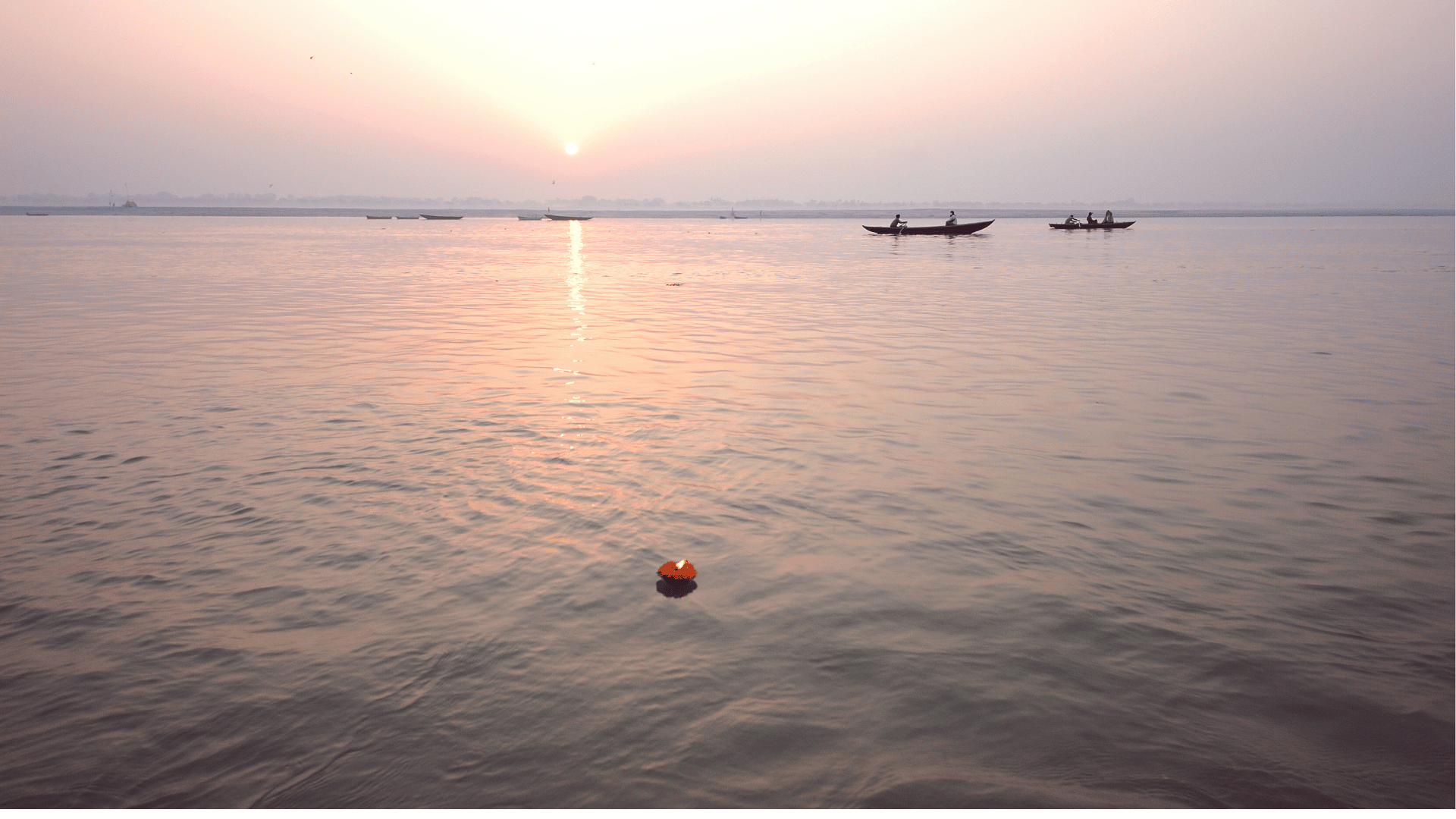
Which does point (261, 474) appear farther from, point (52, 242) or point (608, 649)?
point (52, 242)

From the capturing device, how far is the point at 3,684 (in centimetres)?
650

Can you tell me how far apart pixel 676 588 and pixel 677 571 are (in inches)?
7.2

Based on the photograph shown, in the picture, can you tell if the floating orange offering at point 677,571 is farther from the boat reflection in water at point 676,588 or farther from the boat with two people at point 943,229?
the boat with two people at point 943,229

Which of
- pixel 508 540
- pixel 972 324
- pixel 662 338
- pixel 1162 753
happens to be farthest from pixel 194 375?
pixel 972 324

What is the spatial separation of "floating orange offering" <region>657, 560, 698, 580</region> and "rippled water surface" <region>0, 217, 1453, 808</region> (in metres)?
0.25

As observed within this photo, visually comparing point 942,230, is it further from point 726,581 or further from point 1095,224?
point 726,581

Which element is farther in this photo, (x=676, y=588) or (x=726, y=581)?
(x=726, y=581)

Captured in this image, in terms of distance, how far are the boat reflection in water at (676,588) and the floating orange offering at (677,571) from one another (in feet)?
0.12

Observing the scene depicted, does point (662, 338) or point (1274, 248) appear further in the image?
point (1274, 248)

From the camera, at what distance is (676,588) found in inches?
324

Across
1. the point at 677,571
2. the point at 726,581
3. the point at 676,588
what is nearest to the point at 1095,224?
the point at 726,581

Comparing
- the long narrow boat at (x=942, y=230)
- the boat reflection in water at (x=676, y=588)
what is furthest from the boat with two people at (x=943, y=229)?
the boat reflection in water at (x=676, y=588)
